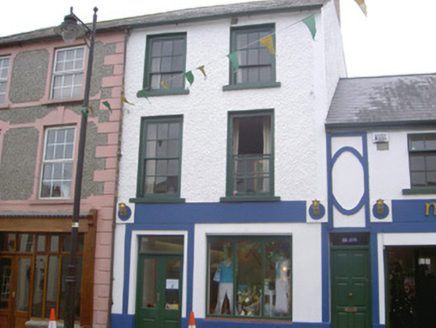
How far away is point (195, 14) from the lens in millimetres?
13578

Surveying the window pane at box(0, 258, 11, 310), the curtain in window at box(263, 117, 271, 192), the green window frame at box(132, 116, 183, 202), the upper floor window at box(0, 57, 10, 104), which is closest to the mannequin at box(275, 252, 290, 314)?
the curtain in window at box(263, 117, 271, 192)

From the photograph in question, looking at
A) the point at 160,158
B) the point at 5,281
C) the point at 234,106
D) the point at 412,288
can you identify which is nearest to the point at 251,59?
the point at 234,106

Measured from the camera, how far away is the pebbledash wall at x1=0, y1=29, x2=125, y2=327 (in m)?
12.9

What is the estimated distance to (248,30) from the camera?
43.8 ft

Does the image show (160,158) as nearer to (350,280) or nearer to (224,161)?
(224,161)

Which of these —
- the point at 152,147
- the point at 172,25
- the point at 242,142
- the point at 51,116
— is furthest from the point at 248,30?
the point at 51,116

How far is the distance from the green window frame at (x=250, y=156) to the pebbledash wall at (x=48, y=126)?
3125 millimetres

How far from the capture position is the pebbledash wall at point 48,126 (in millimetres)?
12930

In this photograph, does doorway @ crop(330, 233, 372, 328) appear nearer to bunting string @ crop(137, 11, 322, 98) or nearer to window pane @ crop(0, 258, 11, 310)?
bunting string @ crop(137, 11, 322, 98)

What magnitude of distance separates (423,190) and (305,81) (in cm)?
385

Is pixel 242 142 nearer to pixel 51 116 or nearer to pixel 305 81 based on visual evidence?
pixel 305 81

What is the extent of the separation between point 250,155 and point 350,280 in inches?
151

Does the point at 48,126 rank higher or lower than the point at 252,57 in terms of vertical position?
lower

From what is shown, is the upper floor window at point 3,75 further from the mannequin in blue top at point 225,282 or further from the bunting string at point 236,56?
the mannequin in blue top at point 225,282
